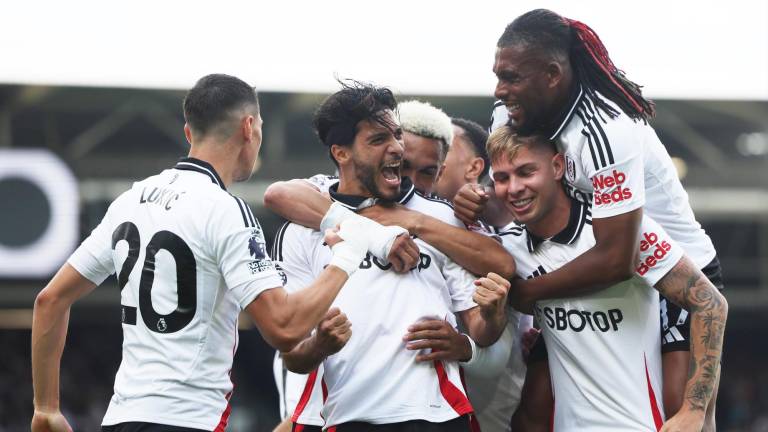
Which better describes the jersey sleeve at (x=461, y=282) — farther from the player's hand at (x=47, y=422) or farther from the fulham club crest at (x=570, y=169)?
the player's hand at (x=47, y=422)

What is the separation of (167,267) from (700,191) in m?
14.2

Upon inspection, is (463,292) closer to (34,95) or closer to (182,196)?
(182,196)

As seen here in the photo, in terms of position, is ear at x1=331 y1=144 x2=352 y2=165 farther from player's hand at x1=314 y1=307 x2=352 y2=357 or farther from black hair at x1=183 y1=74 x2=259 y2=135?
player's hand at x1=314 y1=307 x2=352 y2=357

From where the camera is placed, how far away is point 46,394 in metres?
4.42

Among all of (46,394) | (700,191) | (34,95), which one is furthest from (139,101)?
(46,394)

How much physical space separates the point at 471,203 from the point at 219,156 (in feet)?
3.57

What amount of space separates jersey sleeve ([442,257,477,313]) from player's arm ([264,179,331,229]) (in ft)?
1.91

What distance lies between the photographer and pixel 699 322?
422cm

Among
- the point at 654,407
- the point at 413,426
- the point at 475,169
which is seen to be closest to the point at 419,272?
the point at 413,426

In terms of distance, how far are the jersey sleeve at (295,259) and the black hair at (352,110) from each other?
16.7 inches

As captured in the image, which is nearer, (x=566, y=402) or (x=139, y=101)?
(x=566, y=402)

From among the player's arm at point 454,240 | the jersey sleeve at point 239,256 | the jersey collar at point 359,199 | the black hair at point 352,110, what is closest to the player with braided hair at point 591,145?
the player's arm at point 454,240

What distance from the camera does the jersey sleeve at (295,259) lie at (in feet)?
14.7

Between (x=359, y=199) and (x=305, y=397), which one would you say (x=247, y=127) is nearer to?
(x=359, y=199)
